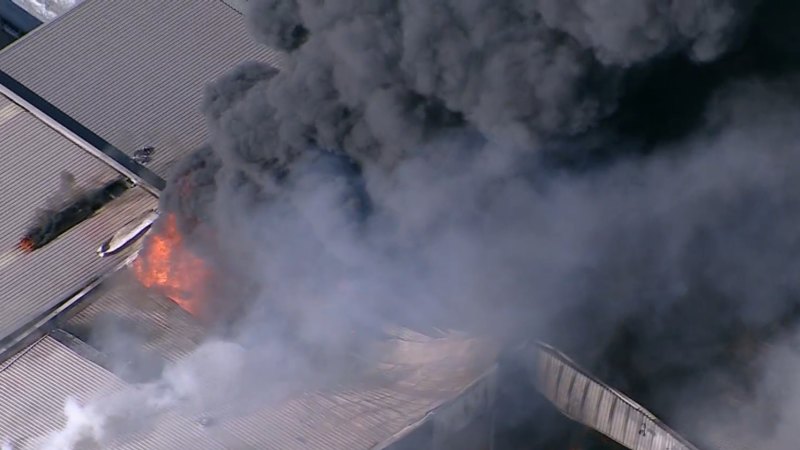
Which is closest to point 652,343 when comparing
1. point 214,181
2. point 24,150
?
point 214,181

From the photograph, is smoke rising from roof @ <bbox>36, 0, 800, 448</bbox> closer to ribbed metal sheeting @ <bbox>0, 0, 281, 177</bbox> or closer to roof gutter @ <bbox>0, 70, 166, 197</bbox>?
roof gutter @ <bbox>0, 70, 166, 197</bbox>

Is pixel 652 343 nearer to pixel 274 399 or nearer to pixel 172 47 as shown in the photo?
pixel 274 399

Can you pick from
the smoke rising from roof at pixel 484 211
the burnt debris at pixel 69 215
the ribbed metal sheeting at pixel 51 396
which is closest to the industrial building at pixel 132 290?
the ribbed metal sheeting at pixel 51 396

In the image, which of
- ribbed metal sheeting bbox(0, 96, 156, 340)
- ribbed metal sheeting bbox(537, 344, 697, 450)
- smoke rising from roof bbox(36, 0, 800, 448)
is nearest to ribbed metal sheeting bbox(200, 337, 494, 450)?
smoke rising from roof bbox(36, 0, 800, 448)

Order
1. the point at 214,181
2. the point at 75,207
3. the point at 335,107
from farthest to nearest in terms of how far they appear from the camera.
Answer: the point at 75,207 → the point at 214,181 → the point at 335,107

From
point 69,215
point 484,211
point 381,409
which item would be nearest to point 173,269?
point 69,215

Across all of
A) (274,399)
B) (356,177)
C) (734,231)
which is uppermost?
(734,231)

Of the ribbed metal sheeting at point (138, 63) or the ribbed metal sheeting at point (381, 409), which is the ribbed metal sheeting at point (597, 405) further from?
the ribbed metal sheeting at point (138, 63)
